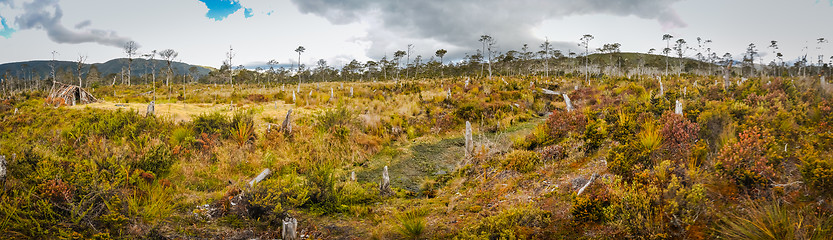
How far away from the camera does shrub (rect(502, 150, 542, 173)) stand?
25.7 feet

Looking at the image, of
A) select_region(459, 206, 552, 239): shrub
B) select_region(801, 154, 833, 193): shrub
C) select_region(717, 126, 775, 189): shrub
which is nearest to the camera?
select_region(801, 154, 833, 193): shrub

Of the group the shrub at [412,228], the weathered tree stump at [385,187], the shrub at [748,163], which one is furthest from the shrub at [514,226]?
the weathered tree stump at [385,187]

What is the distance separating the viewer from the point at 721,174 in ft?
15.3

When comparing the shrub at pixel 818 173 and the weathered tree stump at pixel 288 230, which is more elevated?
the shrub at pixel 818 173

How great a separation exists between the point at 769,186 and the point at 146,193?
970 centimetres

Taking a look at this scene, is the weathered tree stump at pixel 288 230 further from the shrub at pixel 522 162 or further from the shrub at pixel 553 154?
the shrub at pixel 553 154

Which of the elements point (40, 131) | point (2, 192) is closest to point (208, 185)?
point (2, 192)

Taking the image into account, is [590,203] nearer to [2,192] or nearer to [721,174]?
[721,174]

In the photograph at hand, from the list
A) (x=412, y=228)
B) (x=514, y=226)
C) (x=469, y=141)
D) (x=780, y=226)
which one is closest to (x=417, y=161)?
(x=469, y=141)

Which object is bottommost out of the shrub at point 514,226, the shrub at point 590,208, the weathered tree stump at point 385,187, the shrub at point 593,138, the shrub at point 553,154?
the weathered tree stump at point 385,187

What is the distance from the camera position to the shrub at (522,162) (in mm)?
7840

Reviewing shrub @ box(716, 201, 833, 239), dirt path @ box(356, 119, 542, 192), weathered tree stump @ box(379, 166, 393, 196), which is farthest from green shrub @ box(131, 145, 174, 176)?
shrub @ box(716, 201, 833, 239)

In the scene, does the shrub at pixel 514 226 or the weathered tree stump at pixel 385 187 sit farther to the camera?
the weathered tree stump at pixel 385 187

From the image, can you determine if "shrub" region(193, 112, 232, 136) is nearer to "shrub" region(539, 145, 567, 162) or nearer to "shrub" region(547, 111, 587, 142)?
"shrub" region(539, 145, 567, 162)
